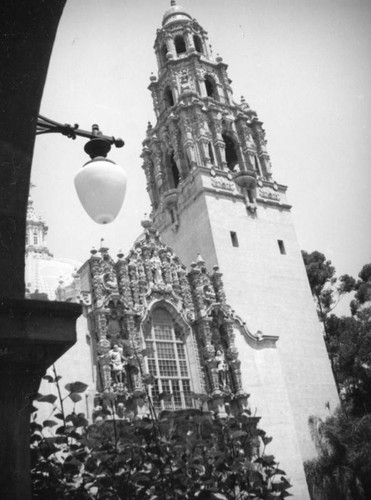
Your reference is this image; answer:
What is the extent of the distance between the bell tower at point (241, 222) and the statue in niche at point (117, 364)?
7.55 metres

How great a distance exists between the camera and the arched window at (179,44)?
145 ft

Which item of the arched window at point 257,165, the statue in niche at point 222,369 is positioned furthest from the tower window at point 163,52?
the statue in niche at point 222,369

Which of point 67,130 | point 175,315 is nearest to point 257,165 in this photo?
point 175,315

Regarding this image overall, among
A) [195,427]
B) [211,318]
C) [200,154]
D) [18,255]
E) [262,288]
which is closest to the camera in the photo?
[18,255]

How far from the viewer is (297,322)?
112 feet

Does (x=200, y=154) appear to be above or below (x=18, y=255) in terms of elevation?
above

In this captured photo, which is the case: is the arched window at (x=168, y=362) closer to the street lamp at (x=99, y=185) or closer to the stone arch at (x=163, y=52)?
the street lamp at (x=99, y=185)

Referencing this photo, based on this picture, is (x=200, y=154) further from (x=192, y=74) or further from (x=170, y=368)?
(x=170, y=368)

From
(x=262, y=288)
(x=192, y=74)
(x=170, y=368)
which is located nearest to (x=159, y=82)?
(x=192, y=74)

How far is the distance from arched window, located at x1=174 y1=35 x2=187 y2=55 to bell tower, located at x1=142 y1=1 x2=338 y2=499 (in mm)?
436

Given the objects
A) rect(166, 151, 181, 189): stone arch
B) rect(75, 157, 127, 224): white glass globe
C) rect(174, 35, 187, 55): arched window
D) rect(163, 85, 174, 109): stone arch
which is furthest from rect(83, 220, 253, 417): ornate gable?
rect(174, 35, 187, 55): arched window

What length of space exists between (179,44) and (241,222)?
18895 mm

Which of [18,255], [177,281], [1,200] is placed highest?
[177,281]

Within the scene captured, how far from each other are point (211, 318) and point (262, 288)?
692 centimetres
